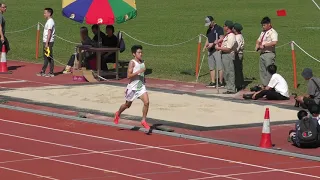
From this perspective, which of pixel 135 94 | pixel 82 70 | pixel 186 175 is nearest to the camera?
pixel 186 175

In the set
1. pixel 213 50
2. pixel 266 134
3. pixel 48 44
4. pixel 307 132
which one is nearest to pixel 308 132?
pixel 307 132

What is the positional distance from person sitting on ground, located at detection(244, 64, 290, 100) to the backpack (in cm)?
595

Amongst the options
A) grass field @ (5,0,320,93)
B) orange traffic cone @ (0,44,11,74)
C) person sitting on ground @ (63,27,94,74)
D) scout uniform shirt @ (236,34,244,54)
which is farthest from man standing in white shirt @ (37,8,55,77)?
scout uniform shirt @ (236,34,244,54)

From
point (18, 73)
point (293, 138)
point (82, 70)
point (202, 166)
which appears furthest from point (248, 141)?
point (18, 73)

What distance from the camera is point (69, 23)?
4678 cm

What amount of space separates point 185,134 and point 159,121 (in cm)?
158

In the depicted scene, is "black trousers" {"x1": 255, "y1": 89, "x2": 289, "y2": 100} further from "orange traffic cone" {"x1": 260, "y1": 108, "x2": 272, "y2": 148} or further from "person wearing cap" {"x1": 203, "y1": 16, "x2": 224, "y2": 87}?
"orange traffic cone" {"x1": 260, "y1": 108, "x2": 272, "y2": 148}

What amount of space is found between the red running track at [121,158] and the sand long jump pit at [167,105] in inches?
81.0

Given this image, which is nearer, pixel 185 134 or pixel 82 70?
pixel 185 134

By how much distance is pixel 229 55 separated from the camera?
1046 inches

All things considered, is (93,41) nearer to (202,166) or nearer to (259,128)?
(259,128)

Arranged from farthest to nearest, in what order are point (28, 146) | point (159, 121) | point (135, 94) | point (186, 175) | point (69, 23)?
point (69, 23) < point (159, 121) < point (135, 94) < point (28, 146) < point (186, 175)

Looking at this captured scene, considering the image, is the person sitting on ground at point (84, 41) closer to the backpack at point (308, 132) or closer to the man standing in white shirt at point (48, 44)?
the man standing in white shirt at point (48, 44)

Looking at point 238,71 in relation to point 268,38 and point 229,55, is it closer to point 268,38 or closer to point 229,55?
point 229,55
